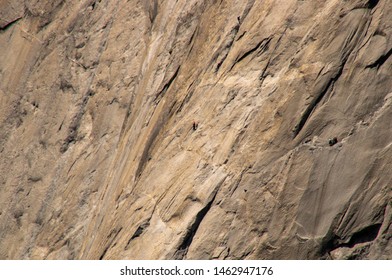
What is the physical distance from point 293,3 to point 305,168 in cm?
293

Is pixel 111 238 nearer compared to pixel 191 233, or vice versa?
pixel 191 233

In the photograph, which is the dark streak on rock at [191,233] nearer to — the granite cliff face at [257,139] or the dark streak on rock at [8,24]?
the granite cliff face at [257,139]

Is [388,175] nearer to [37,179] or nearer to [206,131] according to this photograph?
[206,131]

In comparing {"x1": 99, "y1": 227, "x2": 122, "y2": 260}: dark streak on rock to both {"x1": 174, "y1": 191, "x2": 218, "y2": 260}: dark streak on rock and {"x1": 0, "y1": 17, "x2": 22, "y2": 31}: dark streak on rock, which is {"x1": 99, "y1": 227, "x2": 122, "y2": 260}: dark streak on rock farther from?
{"x1": 0, "y1": 17, "x2": 22, "y2": 31}: dark streak on rock

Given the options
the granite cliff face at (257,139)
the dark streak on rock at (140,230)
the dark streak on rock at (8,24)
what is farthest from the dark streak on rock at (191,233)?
the dark streak on rock at (8,24)

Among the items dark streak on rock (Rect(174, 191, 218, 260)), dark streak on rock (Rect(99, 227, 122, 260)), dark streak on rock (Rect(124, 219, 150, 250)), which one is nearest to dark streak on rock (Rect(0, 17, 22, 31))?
dark streak on rock (Rect(99, 227, 122, 260))

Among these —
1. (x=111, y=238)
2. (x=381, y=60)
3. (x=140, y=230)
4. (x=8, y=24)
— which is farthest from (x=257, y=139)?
(x=8, y=24)

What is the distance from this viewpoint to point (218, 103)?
12570mm

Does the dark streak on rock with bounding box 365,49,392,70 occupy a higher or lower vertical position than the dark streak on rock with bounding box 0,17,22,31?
lower

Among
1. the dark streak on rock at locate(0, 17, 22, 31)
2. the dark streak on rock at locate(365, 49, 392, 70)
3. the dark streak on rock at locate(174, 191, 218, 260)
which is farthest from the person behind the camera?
the dark streak on rock at locate(0, 17, 22, 31)

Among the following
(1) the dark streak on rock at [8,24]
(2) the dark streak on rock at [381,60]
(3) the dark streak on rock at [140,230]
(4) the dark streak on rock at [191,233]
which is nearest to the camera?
(2) the dark streak on rock at [381,60]

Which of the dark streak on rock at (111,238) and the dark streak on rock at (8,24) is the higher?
the dark streak on rock at (8,24)

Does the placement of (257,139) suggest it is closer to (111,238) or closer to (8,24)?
(111,238)

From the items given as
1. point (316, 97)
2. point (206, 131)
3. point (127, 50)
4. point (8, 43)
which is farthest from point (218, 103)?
point (8, 43)
